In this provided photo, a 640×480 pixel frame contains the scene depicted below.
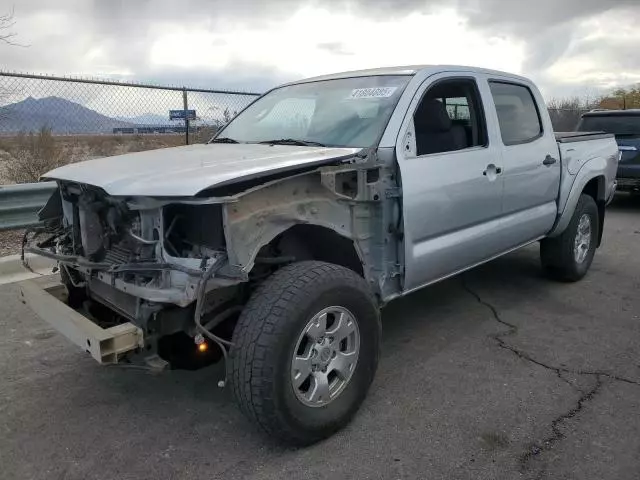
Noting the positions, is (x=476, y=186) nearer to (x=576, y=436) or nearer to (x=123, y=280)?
(x=576, y=436)

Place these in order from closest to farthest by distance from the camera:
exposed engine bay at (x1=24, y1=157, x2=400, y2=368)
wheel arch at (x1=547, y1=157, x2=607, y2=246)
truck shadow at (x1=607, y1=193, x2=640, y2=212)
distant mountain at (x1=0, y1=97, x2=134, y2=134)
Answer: exposed engine bay at (x1=24, y1=157, x2=400, y2=368), wheel arch at (x1=547, y1=157, x2=607, y2=246), distant mountain at (x1=0, y1=97, x2=134, y2=134), truck shadow at (x1=607, y1=193, x2=640, y2=212)

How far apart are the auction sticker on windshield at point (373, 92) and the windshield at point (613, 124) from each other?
7829 millimetres

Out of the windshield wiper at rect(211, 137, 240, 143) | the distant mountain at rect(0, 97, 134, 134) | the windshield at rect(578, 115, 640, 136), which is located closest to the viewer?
the windshield wiper at rect(211, 137, 240, 143)

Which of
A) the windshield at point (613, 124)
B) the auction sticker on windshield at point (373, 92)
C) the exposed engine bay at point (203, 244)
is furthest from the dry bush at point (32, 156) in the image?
the windshield at point (613, 124)

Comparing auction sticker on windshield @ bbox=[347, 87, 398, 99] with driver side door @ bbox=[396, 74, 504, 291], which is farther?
auction sticker on windshield @ bbox=[347, 87, 398, 99]

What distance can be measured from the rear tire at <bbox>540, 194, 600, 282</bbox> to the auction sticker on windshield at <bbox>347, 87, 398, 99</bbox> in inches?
104

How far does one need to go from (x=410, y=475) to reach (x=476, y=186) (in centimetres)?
211

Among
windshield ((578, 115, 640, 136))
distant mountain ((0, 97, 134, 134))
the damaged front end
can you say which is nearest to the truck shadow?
windshield ((578, 115, 640, 136))

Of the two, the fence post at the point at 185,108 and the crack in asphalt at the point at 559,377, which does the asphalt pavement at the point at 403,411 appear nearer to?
the crack in asphalt at the point at 559,377

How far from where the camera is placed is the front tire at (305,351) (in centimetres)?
254

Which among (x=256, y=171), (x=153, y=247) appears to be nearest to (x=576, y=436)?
(x=256, y=171)

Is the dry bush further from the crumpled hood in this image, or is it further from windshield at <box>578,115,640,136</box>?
windshield at <box>578,115,640,136</box>

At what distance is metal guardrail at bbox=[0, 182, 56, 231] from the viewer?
5625mm

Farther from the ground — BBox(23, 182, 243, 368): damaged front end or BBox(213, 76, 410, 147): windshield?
BBox(213, 76, 410, 147): windshield
